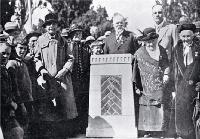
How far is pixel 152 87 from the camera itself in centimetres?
662

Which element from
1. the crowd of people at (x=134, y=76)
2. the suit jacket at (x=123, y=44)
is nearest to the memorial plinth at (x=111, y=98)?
the crowd of people at (x=134, y=76)

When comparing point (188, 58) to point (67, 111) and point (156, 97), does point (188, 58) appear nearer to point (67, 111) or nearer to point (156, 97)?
point (156, 97)

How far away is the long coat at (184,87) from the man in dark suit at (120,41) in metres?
1.15

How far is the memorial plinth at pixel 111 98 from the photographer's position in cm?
679

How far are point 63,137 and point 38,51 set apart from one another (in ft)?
5.04

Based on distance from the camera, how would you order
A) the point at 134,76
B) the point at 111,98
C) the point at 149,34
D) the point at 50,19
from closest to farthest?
the point at 149,34
the point at 134,76
the point at 111,98
the point at 50,19

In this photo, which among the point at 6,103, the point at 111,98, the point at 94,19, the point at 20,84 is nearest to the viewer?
the point at 6,103

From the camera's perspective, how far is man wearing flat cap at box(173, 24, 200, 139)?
239 inches

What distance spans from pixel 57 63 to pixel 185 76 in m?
2.21

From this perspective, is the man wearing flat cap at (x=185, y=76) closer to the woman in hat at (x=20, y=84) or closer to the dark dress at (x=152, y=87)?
the dark dress at (x=152, y=87)

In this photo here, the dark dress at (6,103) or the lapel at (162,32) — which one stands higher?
the lapel at (162,32)

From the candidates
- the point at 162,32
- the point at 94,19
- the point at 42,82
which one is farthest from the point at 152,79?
the point at 94,19

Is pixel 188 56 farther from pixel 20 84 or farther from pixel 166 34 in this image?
pixel 20 84

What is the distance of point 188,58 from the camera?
6102mm
